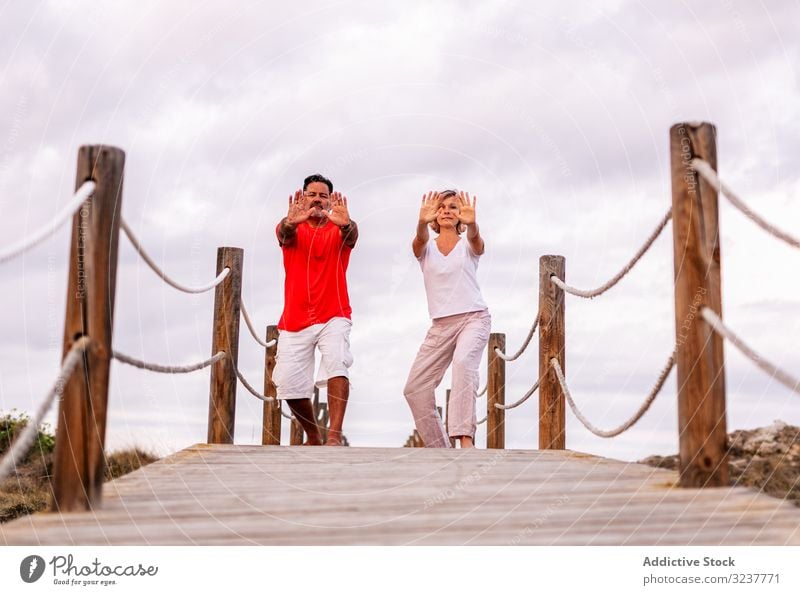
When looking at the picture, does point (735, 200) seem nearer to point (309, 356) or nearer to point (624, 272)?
point (624, 272)

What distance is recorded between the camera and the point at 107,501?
326cm

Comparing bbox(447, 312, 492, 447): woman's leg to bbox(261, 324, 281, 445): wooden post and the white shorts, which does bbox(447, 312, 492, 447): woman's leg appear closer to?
the white shorts

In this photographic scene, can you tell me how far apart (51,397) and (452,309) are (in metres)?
3.34

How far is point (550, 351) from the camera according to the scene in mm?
6523

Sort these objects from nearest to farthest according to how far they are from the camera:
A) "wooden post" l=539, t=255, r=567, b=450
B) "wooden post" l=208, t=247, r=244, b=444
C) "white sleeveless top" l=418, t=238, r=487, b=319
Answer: "white sleeveless top" l=418, t=238, r=487, b=319
"wooden post" l=208, t=247, r=244, b=444
"wooden post" l=539, t=255, r=567, b=450

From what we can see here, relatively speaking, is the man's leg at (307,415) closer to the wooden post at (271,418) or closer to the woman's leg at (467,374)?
the woman's leg at (467,374)

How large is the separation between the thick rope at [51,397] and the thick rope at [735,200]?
234 centimetres

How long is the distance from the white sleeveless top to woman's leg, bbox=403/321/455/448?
192 mm

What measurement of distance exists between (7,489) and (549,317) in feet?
23.2

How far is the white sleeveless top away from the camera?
19.8 ft

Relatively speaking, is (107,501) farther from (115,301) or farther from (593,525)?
(593,525)

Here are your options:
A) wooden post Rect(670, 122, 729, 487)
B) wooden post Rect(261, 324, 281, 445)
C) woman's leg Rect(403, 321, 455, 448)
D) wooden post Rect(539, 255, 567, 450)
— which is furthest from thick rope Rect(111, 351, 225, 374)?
wooden post Rect(261, 324, 281, 445)

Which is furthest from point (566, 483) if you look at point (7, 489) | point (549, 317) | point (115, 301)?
point (7, 489)

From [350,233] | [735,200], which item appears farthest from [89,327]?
[350,233]
